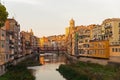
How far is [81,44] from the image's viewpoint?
11038 centimetres

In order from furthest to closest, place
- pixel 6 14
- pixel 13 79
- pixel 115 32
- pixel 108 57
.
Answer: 1. pixel 115 32
2. pixel 108 57
3. pixel 13 79
4. pixel 6 14

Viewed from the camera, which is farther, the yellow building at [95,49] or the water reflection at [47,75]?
the yellow building at [95,49]

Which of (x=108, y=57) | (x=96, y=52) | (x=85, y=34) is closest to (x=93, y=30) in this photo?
(x=85, y=34)

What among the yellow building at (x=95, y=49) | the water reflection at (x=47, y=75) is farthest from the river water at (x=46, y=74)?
the yellow building at (x=95, y=49)

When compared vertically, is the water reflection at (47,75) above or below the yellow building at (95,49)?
below

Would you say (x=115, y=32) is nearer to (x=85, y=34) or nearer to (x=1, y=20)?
Result: (x=85, y=34)

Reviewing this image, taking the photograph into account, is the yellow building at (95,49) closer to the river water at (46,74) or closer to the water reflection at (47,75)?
the river water at (46,74)

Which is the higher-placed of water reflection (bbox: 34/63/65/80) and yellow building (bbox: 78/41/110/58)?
A: yellow building (bbox: 78/41/110/58)

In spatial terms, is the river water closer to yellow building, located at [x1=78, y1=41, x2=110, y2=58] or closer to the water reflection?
the water reflection

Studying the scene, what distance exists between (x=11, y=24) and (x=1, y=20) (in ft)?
161

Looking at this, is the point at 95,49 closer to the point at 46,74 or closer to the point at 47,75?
the point at 46,74

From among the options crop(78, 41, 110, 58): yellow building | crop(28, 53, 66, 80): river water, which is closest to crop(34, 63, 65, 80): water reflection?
crop(28, 53, 66, 80): river water

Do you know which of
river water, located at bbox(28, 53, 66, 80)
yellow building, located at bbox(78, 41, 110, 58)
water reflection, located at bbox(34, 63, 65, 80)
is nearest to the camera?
water reflection, located at bbox(34, 63, 65, 80)

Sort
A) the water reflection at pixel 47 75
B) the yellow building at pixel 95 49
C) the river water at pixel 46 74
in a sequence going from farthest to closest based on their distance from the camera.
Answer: the yellow building at pixel 95 49
the river water at pixel 46 74
the water reflection at pixel 47 75
